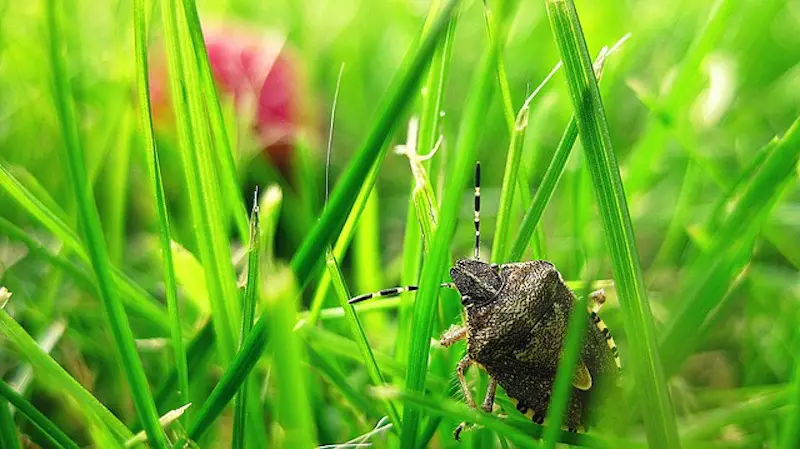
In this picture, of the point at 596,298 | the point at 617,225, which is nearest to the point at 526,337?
the point at 596,298

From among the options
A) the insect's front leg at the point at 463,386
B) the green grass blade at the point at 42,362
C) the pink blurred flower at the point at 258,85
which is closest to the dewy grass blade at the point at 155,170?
the green grass blade at the point at 42,362

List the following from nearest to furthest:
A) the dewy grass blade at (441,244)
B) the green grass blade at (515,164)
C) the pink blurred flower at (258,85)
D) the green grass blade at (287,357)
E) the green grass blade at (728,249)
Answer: the green grass blade at (287,357)
the dewy grass blade at (441,244)
the green grass blade at (728,249)
the green grass blade at (515,164)
the pink blurred flower at (258,85)

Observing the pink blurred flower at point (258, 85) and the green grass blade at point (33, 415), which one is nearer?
the green grass blade at point (33, 415)

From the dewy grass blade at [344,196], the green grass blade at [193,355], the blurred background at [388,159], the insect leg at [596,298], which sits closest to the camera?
the dewy grass blade at [344,196]

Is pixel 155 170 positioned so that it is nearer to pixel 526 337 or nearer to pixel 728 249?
pixel 526 337

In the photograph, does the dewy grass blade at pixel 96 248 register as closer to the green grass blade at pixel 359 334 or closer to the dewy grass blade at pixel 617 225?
the green grass blade at pixel 359 334

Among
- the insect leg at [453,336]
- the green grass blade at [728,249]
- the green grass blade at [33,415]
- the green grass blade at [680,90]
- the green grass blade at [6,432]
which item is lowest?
the green grass blade at [6,432]

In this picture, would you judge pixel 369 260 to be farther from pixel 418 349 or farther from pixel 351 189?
pixel 351 189
